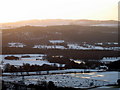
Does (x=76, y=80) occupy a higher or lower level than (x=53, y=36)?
higher

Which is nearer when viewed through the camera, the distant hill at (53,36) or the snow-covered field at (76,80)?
the snow-covered field at (76,80)

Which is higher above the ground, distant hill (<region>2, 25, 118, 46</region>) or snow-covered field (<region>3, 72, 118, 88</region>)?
snow-covered field (<region>3, 72, 118, 88</region>)

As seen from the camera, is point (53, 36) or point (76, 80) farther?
point (53, 36)

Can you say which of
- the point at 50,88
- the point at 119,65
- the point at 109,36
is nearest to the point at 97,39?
the point at 109,36

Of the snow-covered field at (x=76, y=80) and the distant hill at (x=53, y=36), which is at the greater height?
the snow-covered field at (x=76, y=80)

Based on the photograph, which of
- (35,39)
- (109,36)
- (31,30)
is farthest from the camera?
(31,30)

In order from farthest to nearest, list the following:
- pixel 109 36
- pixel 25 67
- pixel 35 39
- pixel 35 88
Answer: pixel 109 36 → pixel 35 39 → pixel 25 67 → pixel 35 88

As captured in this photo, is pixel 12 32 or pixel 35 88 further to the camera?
pixel 12 32

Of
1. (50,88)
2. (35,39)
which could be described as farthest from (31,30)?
(50,88)

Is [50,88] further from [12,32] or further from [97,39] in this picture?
[12,32]

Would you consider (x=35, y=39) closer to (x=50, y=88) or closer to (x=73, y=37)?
(x=73, y=37)

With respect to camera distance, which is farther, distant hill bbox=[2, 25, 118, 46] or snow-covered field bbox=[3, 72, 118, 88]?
distant hill bbox=[2, 25, 118, 46]
